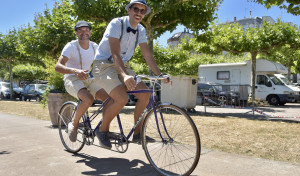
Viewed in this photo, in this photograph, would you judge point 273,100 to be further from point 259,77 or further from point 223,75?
point 223,75

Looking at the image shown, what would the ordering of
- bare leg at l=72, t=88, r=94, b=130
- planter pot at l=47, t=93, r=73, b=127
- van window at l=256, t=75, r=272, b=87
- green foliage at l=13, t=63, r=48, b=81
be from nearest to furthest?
bare leg at l=72, t=88, r=94, b=130
planter pot at l=47, t=93, r=73, b=127
van window at l=256, t=75, r=272, b=87
green foliage at l=13, t=63, r=48, b=81

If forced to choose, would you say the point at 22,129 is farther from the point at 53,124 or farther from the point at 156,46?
the point at 156,46

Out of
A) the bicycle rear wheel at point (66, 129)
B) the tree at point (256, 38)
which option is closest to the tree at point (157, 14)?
the tree at point (256, 38)

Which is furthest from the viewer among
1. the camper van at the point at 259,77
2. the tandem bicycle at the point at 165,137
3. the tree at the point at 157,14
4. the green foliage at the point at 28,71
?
the green foliage at the point at 28,71

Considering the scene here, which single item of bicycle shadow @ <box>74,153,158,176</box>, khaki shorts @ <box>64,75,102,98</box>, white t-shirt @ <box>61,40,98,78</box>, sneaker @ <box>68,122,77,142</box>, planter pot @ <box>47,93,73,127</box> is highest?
white t-shirt @ <box>61,40,98,78</box>

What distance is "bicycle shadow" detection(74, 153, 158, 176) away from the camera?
3.33m

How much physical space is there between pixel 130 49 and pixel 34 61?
85.4 feet

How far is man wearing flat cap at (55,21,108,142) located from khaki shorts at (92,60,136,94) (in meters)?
0.16

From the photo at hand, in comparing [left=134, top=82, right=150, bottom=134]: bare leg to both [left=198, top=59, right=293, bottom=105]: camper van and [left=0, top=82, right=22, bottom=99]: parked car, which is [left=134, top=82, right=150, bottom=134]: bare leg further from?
[left=0, top=82, right=22, bottom=99]: parked car

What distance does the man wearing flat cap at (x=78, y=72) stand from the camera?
12.5ft

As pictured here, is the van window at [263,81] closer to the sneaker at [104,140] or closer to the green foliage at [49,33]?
the green foliage at [49,33]

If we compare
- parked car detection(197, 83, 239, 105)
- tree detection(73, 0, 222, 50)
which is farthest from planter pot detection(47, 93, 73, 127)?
parked car detection(197, 83, 239, 105)

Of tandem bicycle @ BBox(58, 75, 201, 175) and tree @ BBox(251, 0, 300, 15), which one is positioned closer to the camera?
tandem bicycle @ BBox(58, 75, 201, 175)

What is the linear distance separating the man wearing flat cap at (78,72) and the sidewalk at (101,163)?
0.42 metres
